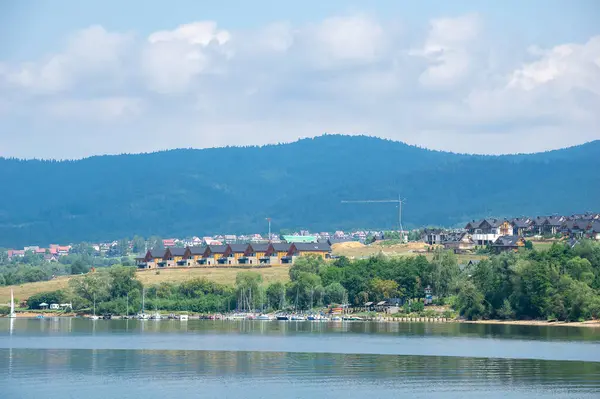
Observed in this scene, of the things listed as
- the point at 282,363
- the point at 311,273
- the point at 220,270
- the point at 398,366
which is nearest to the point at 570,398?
the point at 398,366

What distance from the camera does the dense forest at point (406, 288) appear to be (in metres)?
117

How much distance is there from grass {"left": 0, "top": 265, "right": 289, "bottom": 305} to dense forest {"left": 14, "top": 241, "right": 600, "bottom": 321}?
16.1ft

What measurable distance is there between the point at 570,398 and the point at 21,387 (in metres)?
31.0

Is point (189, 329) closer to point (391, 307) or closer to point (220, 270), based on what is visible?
point (391, 307)

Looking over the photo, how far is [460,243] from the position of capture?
612 ft

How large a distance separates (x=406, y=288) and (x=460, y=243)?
53233 mm

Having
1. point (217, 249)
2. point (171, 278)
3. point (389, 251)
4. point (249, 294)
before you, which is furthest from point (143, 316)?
point (389, 251)

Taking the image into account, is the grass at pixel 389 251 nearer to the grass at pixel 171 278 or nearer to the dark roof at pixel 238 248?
the grass at pixel 171 278

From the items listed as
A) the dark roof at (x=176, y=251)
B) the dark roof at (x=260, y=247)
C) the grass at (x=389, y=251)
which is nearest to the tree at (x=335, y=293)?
the grass at (x=389, y=251)

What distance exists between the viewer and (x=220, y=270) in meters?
173

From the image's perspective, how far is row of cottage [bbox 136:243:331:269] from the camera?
186 meters

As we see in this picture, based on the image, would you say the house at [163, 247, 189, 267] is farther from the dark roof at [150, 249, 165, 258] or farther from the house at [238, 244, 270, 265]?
the house at [238, 244, 270, 265]

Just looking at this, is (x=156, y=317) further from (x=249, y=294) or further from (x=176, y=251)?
(x=176, y=251)

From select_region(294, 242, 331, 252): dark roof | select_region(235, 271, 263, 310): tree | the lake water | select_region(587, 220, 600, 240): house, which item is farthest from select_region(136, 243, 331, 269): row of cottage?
the lake water
